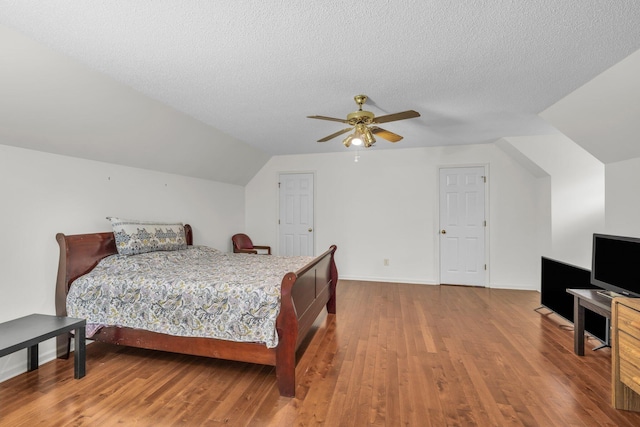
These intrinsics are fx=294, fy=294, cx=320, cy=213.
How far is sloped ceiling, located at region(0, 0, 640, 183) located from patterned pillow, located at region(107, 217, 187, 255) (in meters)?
0.79

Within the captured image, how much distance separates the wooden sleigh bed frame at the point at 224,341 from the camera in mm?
2066

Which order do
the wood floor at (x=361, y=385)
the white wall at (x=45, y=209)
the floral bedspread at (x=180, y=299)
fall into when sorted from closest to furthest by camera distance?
the wood floor at (x=361, y=385) < the floral bedspread at (x=180, y=299) < the white wall at (x=45, y=209)

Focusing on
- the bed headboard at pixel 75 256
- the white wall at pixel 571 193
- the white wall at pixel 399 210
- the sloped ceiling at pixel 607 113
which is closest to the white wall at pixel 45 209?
the bed headboard at pixel 75 256

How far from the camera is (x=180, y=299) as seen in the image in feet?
7.60

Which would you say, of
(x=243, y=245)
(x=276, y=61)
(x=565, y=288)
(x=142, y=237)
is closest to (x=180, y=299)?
(x=142, y=237)

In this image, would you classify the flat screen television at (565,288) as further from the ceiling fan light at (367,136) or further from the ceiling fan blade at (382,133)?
the ceiling fan light at (367,136)

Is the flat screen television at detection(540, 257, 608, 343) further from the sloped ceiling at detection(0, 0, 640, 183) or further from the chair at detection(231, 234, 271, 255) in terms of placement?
the chair at detection(231, 234, 271, 255)

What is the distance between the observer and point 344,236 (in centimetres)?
550

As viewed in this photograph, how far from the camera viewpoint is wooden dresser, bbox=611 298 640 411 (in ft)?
5.66

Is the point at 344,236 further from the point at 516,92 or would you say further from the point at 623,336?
the point at 623,336

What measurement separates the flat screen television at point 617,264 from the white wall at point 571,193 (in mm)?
1887

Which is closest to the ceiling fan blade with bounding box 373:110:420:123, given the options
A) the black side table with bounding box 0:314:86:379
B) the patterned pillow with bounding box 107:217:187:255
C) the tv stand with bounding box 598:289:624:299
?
the tv stand with bounding box 598:289:624:299

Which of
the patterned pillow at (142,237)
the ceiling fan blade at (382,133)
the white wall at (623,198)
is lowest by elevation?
the patterned pillow at (142,237)

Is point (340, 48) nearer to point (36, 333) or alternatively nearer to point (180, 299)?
point (180, 299)
